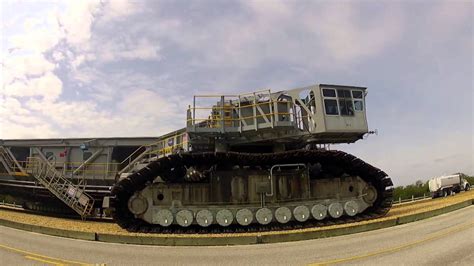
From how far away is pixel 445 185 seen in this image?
104 ft

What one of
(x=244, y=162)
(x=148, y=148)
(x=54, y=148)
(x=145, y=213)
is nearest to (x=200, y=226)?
(x=145, y=213)

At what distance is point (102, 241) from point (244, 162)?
687 cm

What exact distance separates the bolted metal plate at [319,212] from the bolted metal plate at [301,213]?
0.36 meters

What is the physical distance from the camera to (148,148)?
19.3m

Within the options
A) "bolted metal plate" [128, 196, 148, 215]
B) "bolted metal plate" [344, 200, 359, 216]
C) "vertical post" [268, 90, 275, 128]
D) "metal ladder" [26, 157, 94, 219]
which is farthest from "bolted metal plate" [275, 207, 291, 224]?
"metal ladder" [26, 157, 94, 219]

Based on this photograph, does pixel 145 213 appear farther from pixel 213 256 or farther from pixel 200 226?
pixel 213 256

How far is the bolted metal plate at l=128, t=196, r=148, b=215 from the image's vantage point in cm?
1388

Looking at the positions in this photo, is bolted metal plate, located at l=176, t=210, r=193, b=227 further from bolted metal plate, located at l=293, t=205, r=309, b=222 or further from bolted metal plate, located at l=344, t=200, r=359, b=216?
bolted metal plate, located at l=344, t=200, r=359, b=216

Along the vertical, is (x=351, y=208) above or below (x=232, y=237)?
above

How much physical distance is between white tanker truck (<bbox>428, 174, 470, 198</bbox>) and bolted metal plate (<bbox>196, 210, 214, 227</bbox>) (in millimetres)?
28661

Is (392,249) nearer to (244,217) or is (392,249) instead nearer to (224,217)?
(244,217)

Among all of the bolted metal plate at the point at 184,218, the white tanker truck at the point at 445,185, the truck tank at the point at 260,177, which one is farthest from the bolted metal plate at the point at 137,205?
the white tanker truck at the point at 445,185

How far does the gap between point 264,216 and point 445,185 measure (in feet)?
91.8

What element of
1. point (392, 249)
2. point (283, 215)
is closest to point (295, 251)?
point (392, 249)
